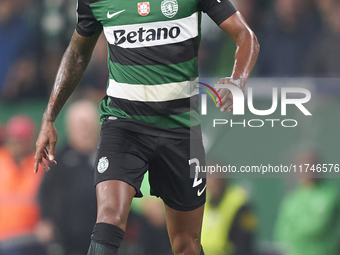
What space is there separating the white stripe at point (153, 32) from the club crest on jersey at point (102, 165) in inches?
31.2

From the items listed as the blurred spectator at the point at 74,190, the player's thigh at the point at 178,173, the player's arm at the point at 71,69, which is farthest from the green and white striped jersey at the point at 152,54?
the blurred spectator at the point at 74,190

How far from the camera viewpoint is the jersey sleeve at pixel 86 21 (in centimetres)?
425

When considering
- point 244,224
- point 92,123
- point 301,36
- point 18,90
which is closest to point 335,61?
point 301,36

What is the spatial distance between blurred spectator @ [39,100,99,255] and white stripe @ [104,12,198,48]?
8.42ft

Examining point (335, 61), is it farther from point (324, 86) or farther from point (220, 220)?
point (220, 220)

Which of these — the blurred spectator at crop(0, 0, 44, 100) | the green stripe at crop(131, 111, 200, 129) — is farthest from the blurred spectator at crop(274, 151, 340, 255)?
the blurred spectator at crop(0, 0, 44, 100)

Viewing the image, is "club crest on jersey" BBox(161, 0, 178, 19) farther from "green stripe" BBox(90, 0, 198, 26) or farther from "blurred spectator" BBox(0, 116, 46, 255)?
"blurred spectator" BBox(0, 116, 46, 255)

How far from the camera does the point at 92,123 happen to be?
6.59m

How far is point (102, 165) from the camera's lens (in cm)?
390

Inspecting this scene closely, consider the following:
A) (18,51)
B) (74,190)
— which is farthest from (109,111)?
(18,51)

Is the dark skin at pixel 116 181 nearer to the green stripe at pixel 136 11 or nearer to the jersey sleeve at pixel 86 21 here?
the jersey sleeve at pixel 86 21

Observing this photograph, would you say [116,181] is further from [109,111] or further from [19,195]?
[19,195]

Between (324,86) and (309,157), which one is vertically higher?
(324,86)

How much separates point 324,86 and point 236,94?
2.93 meters
